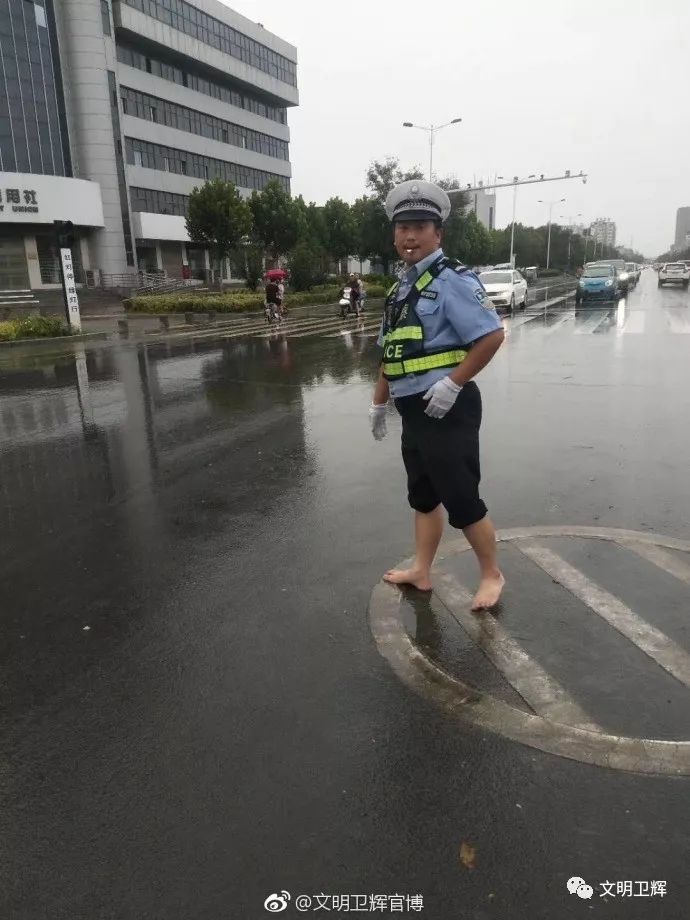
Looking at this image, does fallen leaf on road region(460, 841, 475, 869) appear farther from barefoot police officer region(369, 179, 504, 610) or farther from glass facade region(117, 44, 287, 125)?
glass facade region(117, 44, 287, 125)

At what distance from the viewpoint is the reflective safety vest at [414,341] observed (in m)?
3.34

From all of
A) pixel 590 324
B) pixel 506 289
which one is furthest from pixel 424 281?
pixel 506 289

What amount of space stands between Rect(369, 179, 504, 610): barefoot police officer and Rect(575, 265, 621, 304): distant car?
28911 mm

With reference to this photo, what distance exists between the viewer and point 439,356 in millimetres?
3350

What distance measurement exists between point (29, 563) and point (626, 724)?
3.54 m

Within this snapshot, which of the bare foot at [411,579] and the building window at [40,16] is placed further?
the building window at [40,16]

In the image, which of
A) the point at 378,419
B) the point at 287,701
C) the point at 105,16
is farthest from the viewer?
the point at 105,16

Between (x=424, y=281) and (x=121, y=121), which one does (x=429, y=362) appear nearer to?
(x=424, y=281)

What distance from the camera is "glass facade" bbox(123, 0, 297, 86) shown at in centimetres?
5334

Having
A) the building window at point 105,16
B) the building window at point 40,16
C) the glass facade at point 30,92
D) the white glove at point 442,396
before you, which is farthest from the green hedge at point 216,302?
the building window at point 105,16

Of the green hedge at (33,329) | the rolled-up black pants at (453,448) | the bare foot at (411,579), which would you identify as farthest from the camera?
the green hedge at (33,329)

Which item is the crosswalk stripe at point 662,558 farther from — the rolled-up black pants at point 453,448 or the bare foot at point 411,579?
the bare foot at point 411,579

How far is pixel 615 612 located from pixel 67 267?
819 inches

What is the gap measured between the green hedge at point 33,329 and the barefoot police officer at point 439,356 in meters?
18.3
